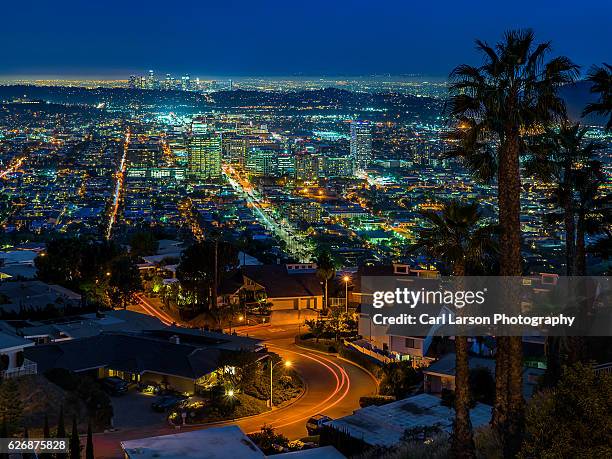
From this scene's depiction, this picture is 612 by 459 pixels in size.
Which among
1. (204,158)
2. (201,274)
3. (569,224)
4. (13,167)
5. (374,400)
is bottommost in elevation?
(374,400)

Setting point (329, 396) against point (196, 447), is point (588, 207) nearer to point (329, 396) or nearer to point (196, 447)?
point (196, 447)

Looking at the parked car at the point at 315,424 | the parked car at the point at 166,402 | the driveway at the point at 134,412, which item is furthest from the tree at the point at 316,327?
the parked car at the point at 315,424

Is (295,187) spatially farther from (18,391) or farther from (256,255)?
(18,391)

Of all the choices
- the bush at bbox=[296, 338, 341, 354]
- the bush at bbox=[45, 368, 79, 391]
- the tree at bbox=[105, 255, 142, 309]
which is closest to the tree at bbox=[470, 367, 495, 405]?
the bush at bbox=[296, 338, 341, 354]

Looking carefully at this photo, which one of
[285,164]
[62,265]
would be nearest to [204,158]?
[285,164]

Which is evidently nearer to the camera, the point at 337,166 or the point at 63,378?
the point at 63,378
